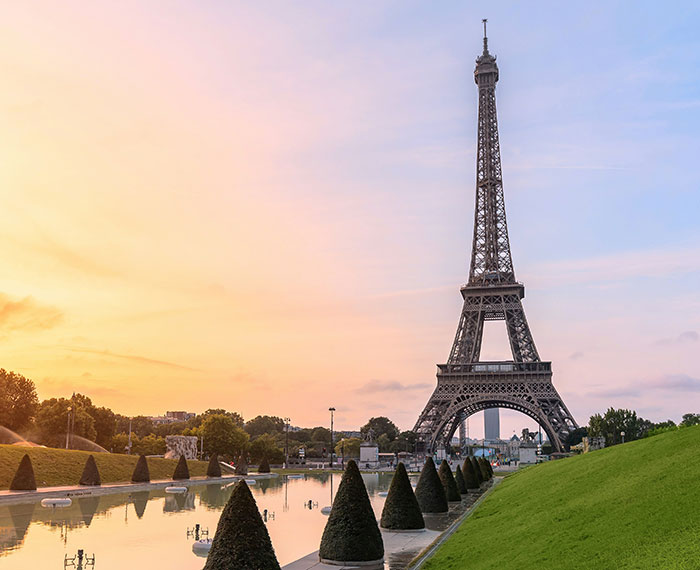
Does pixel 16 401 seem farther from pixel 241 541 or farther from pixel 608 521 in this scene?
pixel 608 521

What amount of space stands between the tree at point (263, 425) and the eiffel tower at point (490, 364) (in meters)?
96.0

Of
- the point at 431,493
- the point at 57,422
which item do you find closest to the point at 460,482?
the point at 431,493

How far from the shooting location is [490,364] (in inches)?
3268

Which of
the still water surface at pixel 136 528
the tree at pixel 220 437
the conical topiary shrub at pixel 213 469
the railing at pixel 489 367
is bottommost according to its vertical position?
the still water surface at pixel 136 528

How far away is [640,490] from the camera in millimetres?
14836

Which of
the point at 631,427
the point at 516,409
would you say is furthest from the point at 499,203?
the point at 631,427

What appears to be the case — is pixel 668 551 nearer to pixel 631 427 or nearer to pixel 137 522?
pixel 137 522

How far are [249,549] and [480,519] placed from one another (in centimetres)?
1313

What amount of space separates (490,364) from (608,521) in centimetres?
7061

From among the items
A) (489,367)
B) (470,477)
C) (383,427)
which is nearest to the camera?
(470,477)

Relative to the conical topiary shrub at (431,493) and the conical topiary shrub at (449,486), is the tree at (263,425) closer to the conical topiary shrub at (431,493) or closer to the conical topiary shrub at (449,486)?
the conical topiary shrub at (449,486)

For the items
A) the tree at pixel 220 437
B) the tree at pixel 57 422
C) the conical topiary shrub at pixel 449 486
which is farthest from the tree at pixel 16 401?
the conical topiary shrub at pixel 449 486

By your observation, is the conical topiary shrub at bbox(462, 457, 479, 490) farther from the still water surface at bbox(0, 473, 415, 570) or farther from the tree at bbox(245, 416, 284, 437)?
the tree at bbox(245, 416, 284, 437)

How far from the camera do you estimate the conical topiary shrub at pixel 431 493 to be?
3019cm
